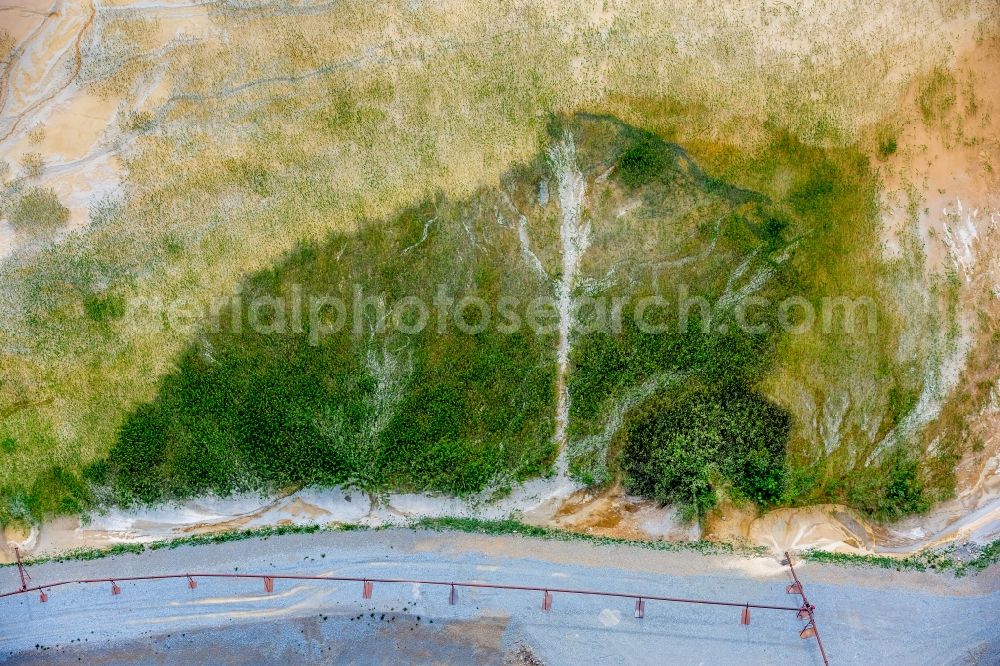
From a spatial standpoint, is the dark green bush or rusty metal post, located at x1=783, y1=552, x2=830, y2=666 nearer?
rusty metal post, located at x1=783, y1=552, x2=830, y2=666

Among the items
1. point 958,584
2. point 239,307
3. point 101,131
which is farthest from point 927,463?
point 101,131

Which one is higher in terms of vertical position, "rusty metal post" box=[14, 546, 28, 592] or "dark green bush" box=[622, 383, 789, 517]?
"dark green bush" box=[622, 383, 789, 517]

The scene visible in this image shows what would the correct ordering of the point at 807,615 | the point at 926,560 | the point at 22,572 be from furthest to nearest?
1. the point at 926,560
2. the point at 22,572
3. the point at 807,615

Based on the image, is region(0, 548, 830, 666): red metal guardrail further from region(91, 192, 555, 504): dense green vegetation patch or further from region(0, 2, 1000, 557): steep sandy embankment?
region(91, 192, 555, 504): dense green vegetation patch

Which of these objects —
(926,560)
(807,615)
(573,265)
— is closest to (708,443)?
(807,615)

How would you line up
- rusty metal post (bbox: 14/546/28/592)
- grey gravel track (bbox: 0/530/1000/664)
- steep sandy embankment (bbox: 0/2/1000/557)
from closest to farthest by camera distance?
grey gravel track (bbox: 0/530/1000/664)
rusty metal post (bbox: 14/546/28/592)
steep sandy embankment (bbox: 0/2/1000/557)

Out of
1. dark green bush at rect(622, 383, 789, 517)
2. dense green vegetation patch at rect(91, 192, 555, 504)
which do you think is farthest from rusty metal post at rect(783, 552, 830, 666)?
dense green vegetation patch at rect(91, 192, 555, 504)

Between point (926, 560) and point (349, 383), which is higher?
point (349, 383)

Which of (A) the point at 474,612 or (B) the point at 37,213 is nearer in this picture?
(A) the point at 474,612

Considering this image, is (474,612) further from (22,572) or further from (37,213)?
(37,213)

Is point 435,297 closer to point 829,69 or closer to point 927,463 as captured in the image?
point 829,69
